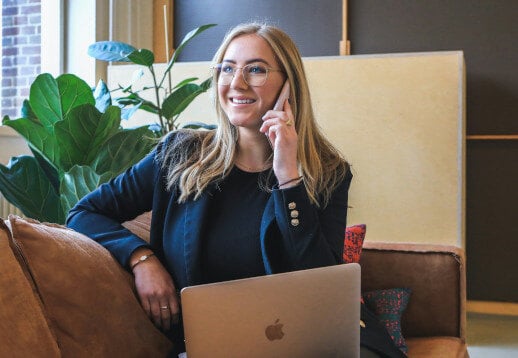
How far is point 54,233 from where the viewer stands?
49.4 inches

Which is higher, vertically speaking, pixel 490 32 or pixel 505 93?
pixel 490 32

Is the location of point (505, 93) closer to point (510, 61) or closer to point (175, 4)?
point (510, 61)

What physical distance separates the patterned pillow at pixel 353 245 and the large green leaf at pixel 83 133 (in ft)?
2.99

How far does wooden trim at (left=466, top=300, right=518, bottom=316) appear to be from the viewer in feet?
13.4

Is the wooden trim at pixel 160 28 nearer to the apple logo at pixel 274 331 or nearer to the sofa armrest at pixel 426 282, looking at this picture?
the sofa armrest at pixel 426 282

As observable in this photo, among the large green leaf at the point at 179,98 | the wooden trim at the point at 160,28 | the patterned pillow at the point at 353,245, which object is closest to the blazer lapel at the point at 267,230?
the patterned pillow at the point at 353,245

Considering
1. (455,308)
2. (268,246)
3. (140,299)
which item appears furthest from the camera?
(455,308)

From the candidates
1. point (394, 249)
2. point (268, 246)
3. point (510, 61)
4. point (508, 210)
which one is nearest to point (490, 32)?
point (510, 61)

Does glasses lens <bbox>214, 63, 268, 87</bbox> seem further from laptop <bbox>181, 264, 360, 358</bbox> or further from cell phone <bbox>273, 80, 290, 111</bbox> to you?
laptop <bbox>181, 264, 360, 358</bbox>

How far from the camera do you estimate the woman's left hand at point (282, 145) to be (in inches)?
62.5

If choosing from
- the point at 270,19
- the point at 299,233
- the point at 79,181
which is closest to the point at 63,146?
the point at 79,181

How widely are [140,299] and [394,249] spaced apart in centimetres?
98

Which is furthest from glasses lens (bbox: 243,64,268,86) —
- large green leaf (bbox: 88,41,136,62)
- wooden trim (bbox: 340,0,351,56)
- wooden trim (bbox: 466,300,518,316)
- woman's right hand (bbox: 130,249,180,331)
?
wooden trim (bbox: 466,300,518,316)

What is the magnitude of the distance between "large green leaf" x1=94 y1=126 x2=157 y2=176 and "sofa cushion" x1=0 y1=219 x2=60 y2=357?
1.20 metres
